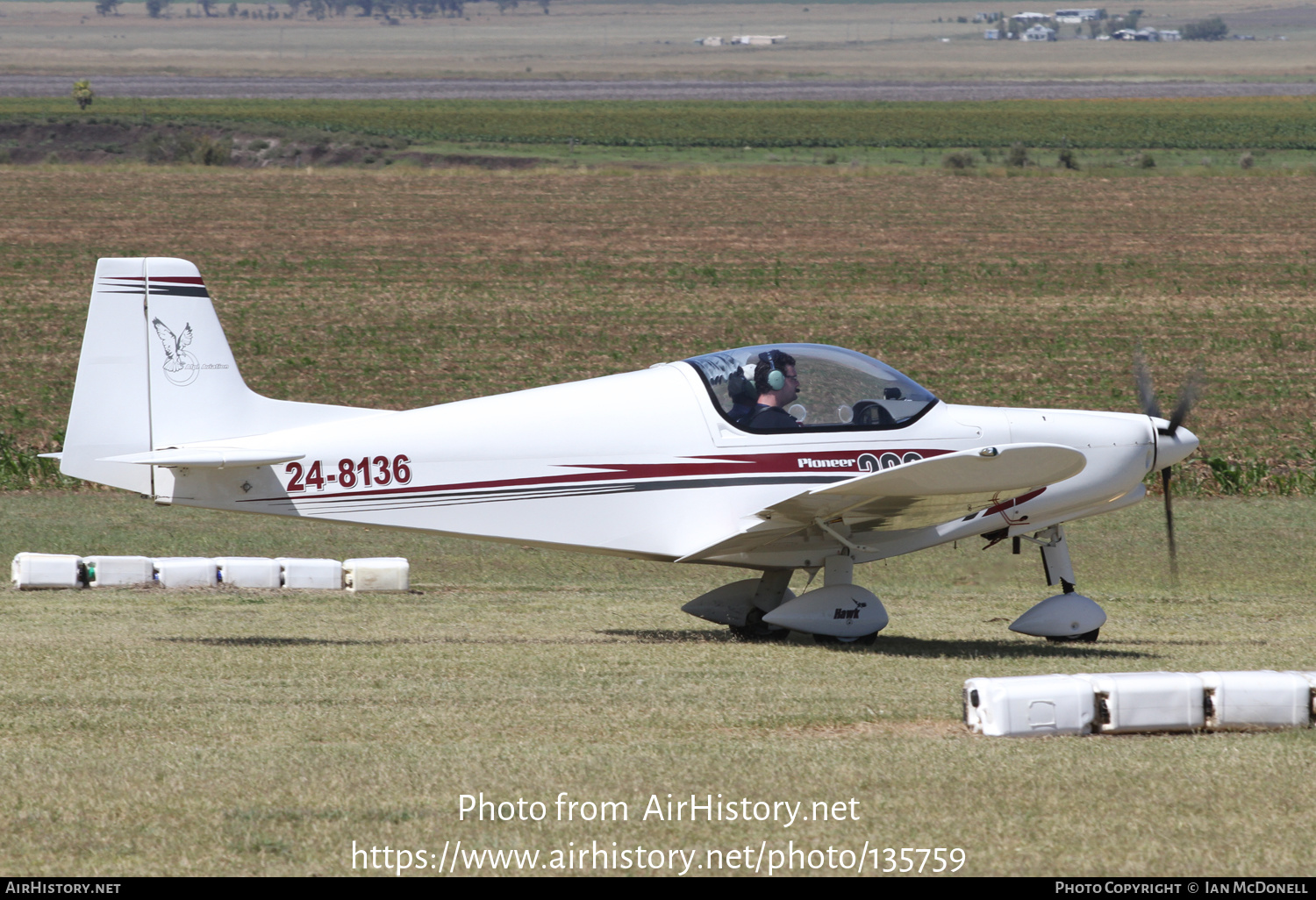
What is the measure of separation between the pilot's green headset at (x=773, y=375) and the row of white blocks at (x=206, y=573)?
168 inches

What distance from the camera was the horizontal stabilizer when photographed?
9.95 meters

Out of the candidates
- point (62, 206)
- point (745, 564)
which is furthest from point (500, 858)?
point (62, 206)

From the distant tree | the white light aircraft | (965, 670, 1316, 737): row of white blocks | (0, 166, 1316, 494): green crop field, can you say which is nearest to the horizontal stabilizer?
the white light aircraft

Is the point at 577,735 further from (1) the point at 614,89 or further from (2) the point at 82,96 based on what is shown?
(1) the point at 614,89

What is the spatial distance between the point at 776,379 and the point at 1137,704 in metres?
3.97

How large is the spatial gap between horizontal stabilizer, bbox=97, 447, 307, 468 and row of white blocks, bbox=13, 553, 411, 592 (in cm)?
292

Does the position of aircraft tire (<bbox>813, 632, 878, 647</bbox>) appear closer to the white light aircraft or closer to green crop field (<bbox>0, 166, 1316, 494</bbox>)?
the white light aircraft

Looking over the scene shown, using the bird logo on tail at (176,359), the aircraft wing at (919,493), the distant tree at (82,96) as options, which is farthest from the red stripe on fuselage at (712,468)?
the distant tree at (82,96)

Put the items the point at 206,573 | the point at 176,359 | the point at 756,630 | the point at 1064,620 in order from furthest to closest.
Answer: the point at 206,573, the point at 756,630, the point at 1064,620, the point at 176,359

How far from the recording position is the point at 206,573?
12906 mm

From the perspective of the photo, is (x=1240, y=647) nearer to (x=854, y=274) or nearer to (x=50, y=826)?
(x=50, y=826)
